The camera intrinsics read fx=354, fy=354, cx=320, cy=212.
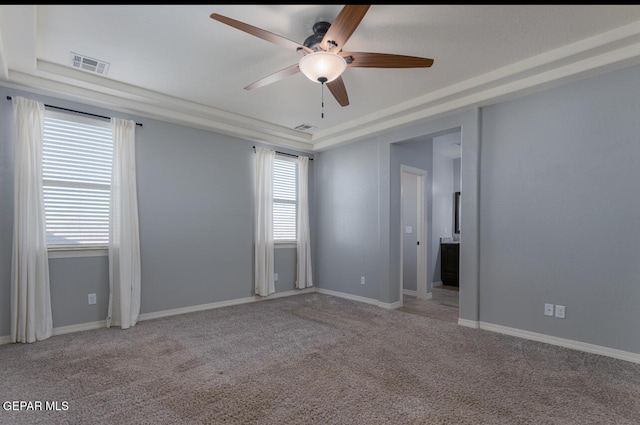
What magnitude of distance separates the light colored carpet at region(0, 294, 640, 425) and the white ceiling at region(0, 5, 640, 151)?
2.60m

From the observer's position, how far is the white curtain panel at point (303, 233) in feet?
19.3

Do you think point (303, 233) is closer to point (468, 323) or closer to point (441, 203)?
point (468, 323)

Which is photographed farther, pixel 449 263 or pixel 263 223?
pixel 449 263

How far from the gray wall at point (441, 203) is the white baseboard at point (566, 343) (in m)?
2.96

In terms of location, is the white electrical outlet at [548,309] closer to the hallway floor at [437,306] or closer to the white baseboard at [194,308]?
the hallway floor at [437,306]

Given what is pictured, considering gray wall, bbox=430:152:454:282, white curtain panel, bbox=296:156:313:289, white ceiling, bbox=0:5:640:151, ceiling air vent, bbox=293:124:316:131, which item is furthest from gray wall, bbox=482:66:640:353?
gray wall, bbox=430:152:454:282

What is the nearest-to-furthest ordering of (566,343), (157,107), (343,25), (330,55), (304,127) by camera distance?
(343,25)
(330,55)
(566,343)
(157,107)
(304,127)

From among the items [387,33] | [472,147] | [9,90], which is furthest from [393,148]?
[9,90]

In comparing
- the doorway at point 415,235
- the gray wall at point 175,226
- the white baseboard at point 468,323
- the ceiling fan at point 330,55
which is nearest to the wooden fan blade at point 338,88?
the ceiling fan at point 330,55

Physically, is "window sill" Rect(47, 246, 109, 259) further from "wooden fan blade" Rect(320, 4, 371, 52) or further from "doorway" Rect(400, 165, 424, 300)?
"doorway" Rect(400, 165, 424, 300)

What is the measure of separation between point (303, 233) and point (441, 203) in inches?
123

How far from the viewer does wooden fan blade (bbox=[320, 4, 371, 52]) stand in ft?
7.29

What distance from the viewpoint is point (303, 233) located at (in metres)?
5.93

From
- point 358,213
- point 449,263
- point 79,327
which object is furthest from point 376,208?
point 79,327
